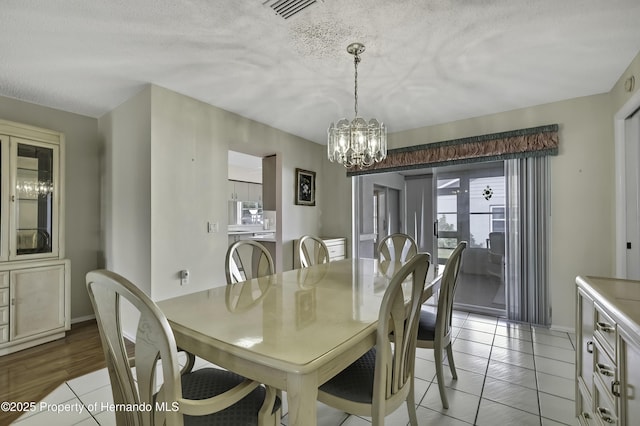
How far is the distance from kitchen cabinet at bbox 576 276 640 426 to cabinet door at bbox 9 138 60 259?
4.14 m

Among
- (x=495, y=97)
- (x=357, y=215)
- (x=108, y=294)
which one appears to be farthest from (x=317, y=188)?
(x=108, y=294)

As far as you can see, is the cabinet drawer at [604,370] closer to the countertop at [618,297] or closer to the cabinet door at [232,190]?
the countertop at [618,297]

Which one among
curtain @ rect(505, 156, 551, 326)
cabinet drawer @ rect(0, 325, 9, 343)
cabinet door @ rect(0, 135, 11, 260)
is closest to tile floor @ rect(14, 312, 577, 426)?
curtain @ rect(505, 156, 551, 326)

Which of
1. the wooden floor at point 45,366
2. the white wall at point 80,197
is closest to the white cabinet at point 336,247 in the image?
the wooden floor at point 45,366

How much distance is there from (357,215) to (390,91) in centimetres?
216

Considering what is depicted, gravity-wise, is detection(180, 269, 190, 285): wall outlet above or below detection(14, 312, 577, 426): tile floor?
above

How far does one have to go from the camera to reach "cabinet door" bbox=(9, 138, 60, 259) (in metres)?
2.67

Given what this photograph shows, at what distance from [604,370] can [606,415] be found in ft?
0.56

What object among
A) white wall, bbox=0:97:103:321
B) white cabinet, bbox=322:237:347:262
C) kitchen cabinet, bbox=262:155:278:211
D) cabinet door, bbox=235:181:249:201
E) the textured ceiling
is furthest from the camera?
cabinet door, bbox=235:181:249:201

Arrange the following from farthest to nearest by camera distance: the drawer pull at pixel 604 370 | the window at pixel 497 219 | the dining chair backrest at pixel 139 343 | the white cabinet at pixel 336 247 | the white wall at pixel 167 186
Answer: the white cabinet at pixel 336 247
the window at pixel 497 219
the white wall at pixel 167 186
the drawer pull at pixel 604 370
the dining chair backrest at pixel 139 343

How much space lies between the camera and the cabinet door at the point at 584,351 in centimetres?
142

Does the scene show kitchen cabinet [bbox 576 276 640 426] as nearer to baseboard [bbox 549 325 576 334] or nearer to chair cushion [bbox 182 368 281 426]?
chair cushion [bbox 182 368 281 426]

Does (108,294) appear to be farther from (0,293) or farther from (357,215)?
(357,215)

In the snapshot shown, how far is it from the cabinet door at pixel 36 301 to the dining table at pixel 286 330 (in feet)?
7.42
